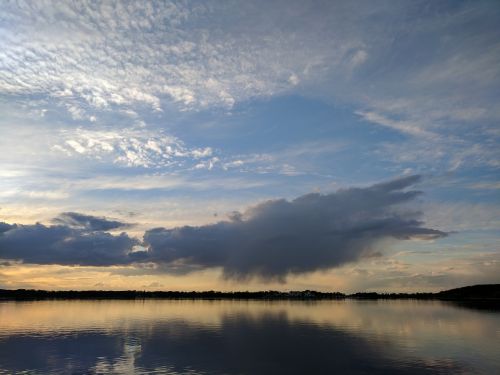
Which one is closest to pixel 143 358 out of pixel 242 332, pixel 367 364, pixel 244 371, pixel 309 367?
pixel 244 371

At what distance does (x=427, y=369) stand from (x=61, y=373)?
159ft

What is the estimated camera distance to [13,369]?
185 ft

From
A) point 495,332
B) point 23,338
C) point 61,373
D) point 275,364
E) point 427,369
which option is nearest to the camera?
point 61,373

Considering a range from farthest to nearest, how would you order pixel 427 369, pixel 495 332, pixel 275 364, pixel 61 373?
pixel 495 332
pixel 275 364
pixel 427 369
pixel 61 373

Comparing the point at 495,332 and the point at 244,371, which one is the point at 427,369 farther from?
the point at 495,332

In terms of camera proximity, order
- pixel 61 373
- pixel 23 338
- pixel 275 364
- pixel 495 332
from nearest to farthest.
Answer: pixel 61 373 → pixel 275 364 → pixel 23 338 → pixel 495 332

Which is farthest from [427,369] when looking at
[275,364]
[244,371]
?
[244,371]

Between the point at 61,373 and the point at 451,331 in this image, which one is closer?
the point at 61,373

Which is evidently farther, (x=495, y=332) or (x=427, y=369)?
(x=495, y=332)

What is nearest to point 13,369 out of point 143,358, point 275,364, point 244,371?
point 143,358

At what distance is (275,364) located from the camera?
63781 mm

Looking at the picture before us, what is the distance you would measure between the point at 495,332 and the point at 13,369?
346 feet

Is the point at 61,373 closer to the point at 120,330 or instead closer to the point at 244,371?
the point at 244,371

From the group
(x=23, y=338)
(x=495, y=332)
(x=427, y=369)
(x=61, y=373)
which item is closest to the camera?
(x=61, y=373)
